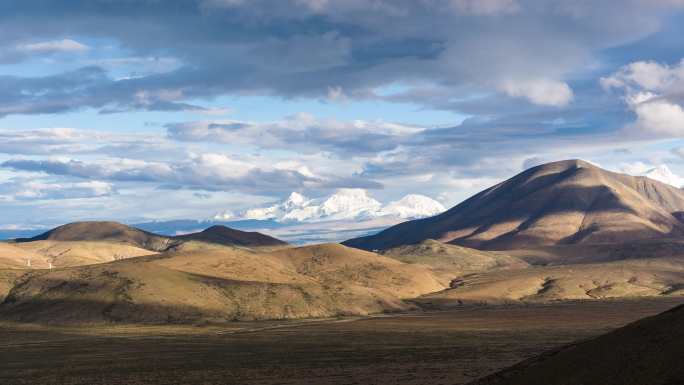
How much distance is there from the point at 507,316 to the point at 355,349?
78.2 meters

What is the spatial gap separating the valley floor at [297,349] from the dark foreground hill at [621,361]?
16725 millimetres

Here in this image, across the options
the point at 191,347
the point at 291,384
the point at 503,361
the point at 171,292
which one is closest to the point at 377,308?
the point at 171,292

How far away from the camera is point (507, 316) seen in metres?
174

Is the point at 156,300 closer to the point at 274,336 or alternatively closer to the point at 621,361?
the point at 274,336

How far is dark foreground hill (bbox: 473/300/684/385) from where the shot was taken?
42.2m

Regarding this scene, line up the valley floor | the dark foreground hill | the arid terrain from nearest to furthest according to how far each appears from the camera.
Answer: the dark foreground hill → the arid terrain → the valley floor

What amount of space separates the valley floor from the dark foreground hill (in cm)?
1672

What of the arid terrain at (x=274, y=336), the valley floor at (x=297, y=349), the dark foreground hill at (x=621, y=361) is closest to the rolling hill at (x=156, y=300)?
the arid terrain at (x=274, y=336)

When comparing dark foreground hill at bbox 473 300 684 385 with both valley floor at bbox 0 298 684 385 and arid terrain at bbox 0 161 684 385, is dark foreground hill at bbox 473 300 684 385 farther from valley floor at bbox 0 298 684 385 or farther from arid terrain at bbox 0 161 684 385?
valley floor at bbox 0 298 684 385

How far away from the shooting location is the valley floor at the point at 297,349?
3007 inches

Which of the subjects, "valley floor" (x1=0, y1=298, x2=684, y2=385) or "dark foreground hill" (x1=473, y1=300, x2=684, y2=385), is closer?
"dark foreground hill" (x1=473, y1=300, x2=684, y2=385)

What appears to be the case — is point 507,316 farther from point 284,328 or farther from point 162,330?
point 162,330

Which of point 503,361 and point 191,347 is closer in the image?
point 503,361

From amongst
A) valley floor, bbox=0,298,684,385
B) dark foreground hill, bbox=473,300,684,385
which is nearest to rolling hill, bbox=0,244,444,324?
valley floor, bbox=0,298,684,385
